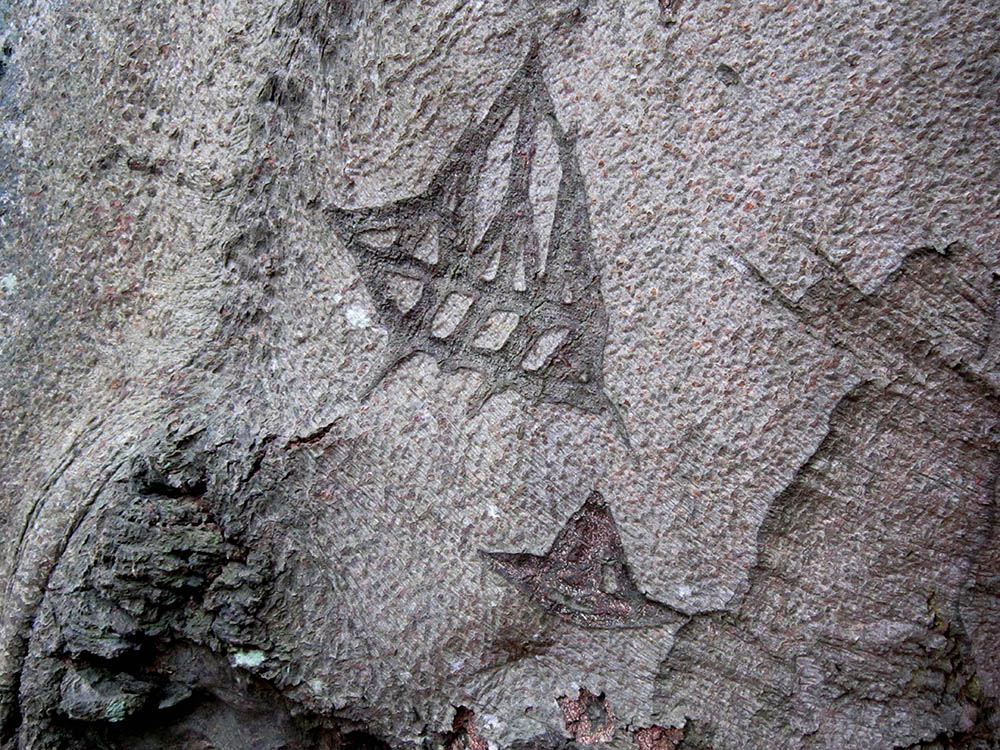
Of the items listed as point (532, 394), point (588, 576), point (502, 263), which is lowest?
point (588, 576)

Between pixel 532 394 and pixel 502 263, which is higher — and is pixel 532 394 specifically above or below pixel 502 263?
below

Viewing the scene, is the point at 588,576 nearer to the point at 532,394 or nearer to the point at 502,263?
the point at 532,394

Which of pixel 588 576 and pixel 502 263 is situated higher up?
pixel 502 263

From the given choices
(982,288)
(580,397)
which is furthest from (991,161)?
(580,397)

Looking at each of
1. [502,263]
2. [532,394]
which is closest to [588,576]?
[532,394]

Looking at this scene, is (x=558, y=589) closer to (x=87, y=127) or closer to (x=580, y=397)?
(x=580, y=397)

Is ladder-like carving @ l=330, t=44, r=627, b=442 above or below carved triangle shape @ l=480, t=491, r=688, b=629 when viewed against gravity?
above

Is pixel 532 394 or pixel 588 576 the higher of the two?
pixel 532 394

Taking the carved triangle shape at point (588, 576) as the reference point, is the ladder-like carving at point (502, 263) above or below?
above
